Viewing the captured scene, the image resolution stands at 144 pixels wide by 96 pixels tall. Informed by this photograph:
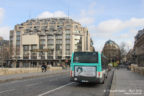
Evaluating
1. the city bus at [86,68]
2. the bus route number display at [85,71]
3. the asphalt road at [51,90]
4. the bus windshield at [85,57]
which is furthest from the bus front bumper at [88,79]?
the bus windshield at [85,57]

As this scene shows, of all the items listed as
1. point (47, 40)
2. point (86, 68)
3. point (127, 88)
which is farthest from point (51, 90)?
point (47, 40)

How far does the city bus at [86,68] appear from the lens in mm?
15062

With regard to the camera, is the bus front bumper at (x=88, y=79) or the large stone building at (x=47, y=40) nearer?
the bus front bumper at (x=88, y=79)

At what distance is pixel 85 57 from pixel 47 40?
97374 millimetres

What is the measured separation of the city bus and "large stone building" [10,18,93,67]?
280 ft

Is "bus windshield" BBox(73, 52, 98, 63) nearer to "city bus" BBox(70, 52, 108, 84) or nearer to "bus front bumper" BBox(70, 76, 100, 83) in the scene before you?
"city bus" BBox(70, 52, 108, 84)

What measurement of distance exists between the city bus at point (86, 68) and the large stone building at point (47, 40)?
280 ft

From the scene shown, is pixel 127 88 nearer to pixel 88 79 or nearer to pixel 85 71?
pixel 88 79

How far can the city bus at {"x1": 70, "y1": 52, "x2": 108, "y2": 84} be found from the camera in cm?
1506

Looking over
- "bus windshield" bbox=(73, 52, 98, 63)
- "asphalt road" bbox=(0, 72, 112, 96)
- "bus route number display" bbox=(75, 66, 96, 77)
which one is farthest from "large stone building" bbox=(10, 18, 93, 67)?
"bus route number display" bbox=(75, 66, 96, 77)

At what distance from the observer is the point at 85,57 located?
51.6 ft

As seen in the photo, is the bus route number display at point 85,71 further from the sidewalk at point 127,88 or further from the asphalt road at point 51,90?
the sidewalk at point 127,88

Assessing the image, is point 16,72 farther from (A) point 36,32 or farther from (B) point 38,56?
(A) point 36,32

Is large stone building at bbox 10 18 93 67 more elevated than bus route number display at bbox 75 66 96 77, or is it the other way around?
large stone building at bbox 10 18 93 67
